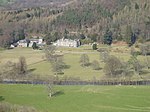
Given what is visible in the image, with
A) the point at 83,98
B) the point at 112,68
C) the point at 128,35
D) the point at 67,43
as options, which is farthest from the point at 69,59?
the point at 83,98

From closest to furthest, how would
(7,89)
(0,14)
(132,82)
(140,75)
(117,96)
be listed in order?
(117,96), (7,89), (132,82), (140,75), (0,14)

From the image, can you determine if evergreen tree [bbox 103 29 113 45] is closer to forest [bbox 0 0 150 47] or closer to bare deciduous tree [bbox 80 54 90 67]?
forest [bbox 0 0 150 47]

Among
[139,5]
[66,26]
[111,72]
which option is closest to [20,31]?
[66,26]

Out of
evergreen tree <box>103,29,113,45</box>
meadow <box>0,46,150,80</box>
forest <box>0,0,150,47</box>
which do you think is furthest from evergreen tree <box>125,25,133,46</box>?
evergreen tree <box>103,29,113,45</box>

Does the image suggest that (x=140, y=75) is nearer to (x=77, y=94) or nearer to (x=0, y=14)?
(x=77, y=94)

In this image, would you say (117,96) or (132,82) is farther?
(132,82)

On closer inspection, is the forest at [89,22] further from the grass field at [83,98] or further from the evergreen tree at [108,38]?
the grass field at [83,98]

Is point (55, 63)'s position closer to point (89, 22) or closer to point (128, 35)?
point (128, 35)
